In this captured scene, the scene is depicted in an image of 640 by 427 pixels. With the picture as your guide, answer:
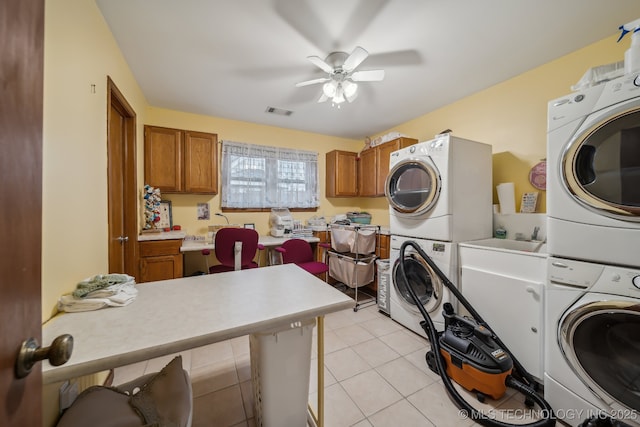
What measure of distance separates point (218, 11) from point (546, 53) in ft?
8.91

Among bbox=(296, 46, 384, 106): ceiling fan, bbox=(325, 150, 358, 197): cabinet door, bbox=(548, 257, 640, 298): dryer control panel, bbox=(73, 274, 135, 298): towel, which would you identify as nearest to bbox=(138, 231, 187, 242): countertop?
bbox=(73, 274, 135, 298): towel

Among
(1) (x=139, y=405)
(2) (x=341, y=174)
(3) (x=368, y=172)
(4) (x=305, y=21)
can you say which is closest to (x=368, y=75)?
(4) (x=305, y=21)

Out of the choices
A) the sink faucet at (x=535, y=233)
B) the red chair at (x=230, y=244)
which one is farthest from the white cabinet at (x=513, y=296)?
the red chair at (x=230, y=244)

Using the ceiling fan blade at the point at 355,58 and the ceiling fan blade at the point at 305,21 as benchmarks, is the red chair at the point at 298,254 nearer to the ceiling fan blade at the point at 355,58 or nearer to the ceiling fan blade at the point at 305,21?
the ceiling fan blade at the point at 355,58

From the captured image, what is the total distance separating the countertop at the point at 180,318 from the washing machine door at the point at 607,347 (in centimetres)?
127

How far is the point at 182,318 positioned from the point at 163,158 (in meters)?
2.69

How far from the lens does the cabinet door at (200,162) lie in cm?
303

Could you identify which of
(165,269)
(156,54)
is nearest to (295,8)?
(156,54)

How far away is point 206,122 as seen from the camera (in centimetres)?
333

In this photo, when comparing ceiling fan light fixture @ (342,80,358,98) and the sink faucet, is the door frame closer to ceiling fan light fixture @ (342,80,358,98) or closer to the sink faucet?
ceiling fan light fixture @ (342,80,358,98)

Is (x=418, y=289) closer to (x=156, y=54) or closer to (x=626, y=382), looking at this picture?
(x=626, y=382)

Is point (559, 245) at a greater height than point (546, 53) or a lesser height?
lesser

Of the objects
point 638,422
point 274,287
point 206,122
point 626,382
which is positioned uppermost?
point 206,122

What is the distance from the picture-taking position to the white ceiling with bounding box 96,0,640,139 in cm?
155
